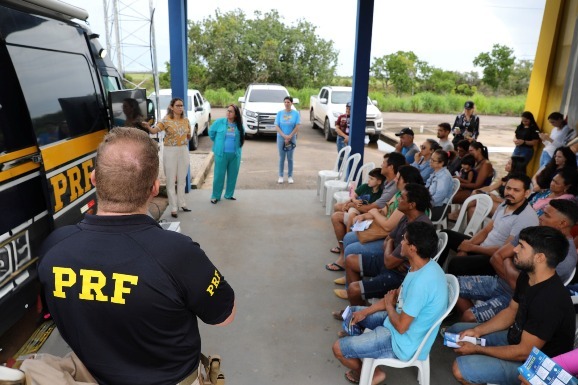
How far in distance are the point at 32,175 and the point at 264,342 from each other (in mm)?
2071

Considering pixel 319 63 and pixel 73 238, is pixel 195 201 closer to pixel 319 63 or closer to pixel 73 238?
pixel 73 238

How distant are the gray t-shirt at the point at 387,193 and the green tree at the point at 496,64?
84.8ft

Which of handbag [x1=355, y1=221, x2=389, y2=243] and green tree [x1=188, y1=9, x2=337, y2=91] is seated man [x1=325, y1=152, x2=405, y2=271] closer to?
handbag [x1=355, y1=221, x2=389, y2=243]

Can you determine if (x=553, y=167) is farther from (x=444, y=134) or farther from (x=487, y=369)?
(x=487, y=369)

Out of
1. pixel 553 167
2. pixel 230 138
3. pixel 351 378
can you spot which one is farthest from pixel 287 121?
pixel 351 378

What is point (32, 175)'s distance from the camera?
2977 mm

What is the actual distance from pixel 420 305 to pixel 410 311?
0.07 m

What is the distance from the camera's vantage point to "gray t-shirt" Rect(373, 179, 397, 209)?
15.0 ft

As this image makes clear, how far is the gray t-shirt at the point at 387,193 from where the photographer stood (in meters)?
4.56

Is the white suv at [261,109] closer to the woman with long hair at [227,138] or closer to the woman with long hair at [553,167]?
the woman with long hair at [227,138]

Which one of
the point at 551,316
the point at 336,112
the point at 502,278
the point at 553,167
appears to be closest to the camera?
the point at 551,316

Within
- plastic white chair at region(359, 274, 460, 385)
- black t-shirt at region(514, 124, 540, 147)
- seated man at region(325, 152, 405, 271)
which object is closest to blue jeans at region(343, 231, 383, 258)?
seated man at region(325, 152, 405, 271)

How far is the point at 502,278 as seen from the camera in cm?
326

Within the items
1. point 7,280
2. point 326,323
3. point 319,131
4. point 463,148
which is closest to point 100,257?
point 7,280
